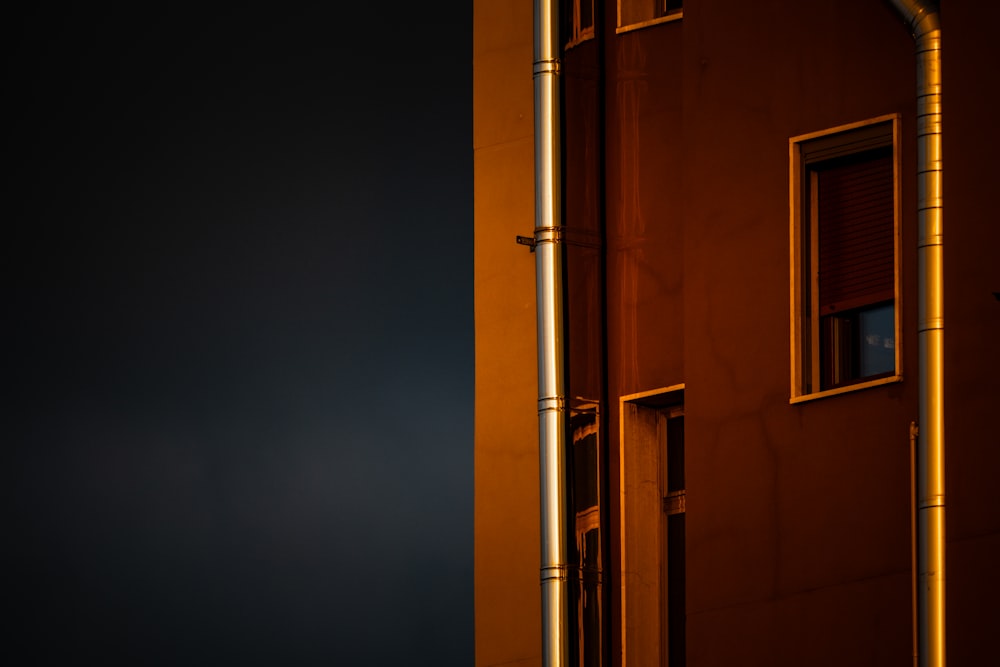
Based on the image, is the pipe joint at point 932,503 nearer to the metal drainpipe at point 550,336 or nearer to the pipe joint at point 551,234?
the metal drainpipe at point 550,336

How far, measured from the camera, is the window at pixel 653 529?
1284 cm

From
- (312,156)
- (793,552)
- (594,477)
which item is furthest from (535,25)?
(312,156)

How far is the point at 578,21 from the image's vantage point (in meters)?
13.2

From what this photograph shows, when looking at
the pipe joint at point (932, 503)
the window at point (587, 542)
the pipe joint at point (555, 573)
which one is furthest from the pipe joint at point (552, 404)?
the pipe joint at point (932, 503)

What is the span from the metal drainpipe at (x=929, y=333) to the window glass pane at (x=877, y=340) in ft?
2.99

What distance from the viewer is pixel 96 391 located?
20.2 m

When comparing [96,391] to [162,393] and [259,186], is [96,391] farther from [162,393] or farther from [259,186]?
[259,186]

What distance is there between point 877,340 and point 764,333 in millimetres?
736

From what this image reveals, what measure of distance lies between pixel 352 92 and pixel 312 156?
2.94 feet

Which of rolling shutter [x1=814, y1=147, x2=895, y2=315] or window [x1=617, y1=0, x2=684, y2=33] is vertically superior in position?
window [x1=617, y1=0, x2=684, y2=33]

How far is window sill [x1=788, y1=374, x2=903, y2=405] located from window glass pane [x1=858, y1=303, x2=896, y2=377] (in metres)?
0.21

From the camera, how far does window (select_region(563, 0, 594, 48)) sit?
1312cm

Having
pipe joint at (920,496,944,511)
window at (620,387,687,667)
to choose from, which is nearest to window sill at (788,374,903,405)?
pipe joint at (920,496,944,511)

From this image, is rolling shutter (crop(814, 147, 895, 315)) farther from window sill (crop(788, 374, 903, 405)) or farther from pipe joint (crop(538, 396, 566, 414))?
pipe joint (crop(538, 396, 566, 414))
